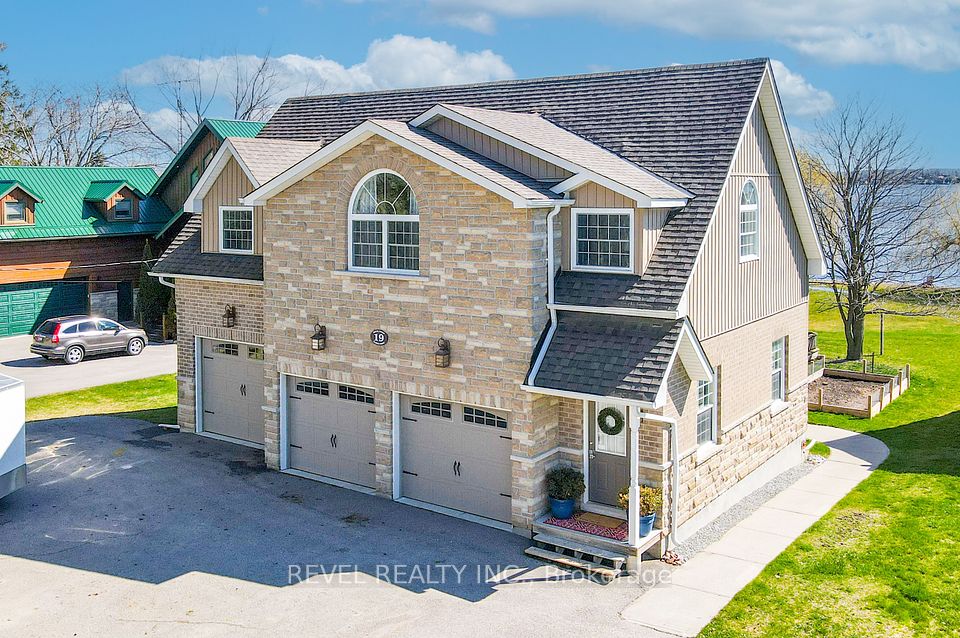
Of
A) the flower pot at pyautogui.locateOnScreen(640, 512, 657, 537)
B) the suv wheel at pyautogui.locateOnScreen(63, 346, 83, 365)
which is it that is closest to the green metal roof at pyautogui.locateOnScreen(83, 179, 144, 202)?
the suv wheel at pyautogui.locateOnScreen(63, 346, 83, 365)

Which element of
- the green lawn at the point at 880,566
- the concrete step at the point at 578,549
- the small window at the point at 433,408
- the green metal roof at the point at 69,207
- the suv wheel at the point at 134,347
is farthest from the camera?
the green metal roof at the point at 69,207

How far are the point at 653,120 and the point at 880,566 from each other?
8760 millimetres

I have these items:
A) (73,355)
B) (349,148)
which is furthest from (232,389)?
(73,355)

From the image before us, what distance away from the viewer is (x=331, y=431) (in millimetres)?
18812

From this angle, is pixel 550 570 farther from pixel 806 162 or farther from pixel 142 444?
pixel 806 162

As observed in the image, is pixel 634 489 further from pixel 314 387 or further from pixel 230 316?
pixel 230 316

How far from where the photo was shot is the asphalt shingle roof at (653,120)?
603 inches

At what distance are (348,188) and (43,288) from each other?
25.6 metres

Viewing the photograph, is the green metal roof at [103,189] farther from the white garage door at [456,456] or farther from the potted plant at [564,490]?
the potted plant at [564,490]

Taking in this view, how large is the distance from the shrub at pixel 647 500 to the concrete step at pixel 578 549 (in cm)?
76

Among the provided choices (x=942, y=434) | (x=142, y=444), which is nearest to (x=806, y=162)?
(x=942, y=434)

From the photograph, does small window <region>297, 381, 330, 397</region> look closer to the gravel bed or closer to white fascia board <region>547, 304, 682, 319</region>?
white fascia board <region>547, 304, 682, 319</region>

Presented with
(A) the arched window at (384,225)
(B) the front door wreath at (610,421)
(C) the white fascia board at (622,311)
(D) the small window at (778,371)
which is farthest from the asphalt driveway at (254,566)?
(D) the small window at (778,371)

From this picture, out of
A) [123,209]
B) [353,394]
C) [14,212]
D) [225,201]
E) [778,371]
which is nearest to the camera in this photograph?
[353,394]
